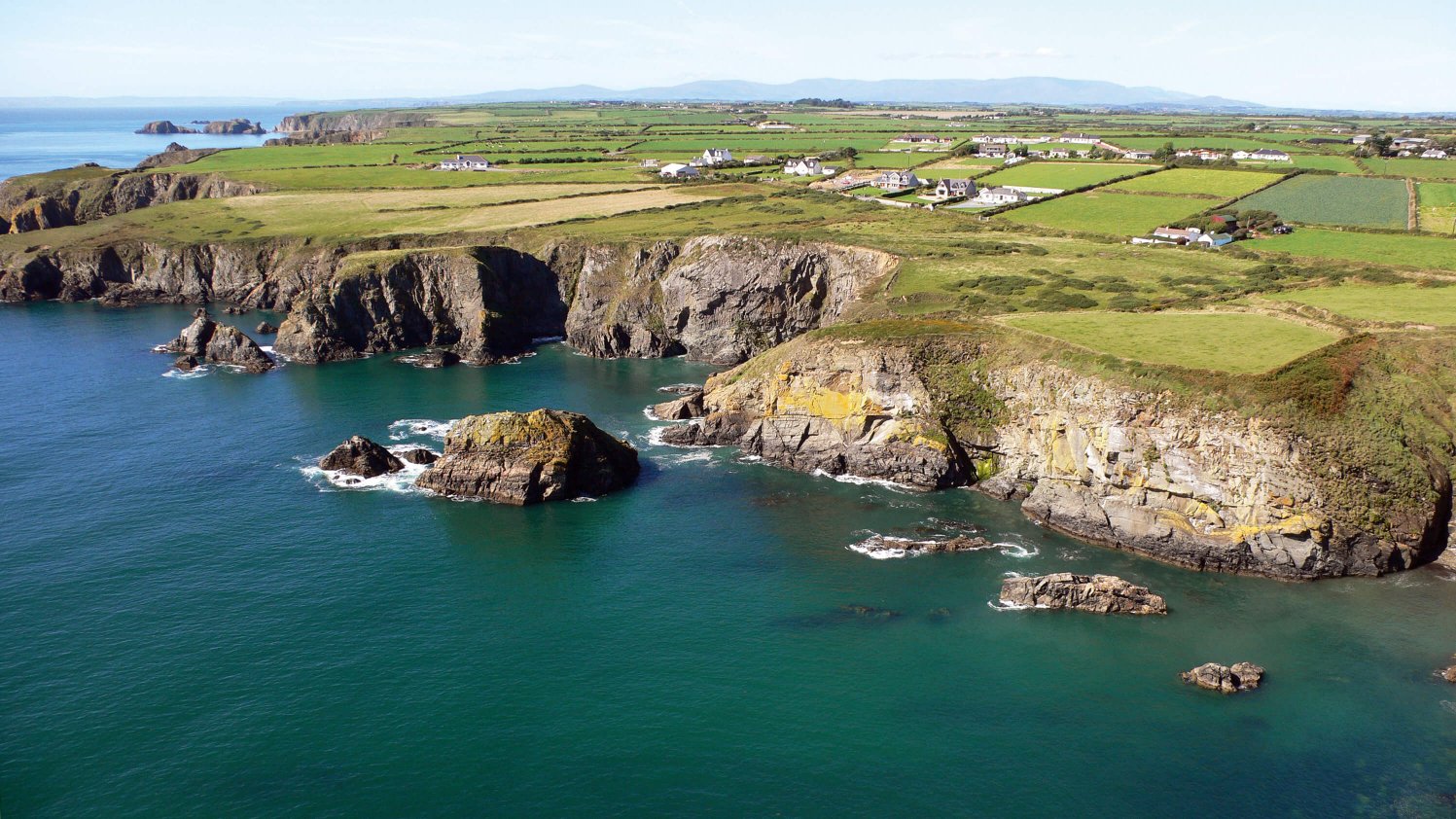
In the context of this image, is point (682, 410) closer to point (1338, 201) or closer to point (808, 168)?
point (808, 168)

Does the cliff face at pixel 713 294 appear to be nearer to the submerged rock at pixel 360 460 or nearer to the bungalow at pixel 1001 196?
the submerged rock at pixel 360 460

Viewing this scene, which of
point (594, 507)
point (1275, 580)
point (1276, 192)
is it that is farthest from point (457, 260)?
point (1276, 192)

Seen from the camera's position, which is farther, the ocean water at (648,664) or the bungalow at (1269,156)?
the bungalow at (1269,156)

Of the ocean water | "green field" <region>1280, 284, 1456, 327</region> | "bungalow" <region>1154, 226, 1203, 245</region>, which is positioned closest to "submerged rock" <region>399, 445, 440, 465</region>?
the ocean water

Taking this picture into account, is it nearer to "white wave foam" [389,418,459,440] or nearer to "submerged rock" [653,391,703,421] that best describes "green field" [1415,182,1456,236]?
"submerged rock" [653,391,703,421]

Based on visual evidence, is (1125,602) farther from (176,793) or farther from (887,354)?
(176,793)

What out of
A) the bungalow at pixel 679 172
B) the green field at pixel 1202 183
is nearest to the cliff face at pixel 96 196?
the bungalow at pixel 679 172

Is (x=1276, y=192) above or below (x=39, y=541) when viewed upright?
above
